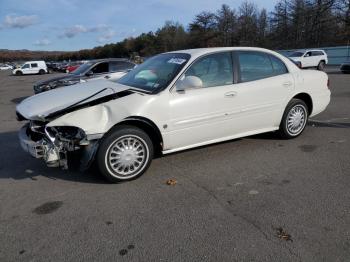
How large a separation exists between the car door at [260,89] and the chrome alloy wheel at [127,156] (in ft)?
5.22

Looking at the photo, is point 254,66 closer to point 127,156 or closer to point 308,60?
point 127,156

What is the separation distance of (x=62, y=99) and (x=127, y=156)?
1.19 m

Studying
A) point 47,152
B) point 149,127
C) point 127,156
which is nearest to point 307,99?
point 149,127

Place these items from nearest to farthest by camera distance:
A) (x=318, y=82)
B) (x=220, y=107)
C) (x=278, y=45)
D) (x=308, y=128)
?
1. (x=220, y=107)
2. (x=318, y=82)
3. (x=308, y=128)
4. (x=278, y=45)

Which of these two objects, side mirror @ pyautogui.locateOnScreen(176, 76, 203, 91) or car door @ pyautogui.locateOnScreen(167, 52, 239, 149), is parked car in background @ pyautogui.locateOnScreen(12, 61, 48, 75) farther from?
side mirror @ pyautogui.locateOnScreen(176, 76, 203, 91)

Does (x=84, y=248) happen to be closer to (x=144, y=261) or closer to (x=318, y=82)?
(x=144, y=261)

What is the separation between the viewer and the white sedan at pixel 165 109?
4172mm

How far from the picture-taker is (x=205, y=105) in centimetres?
480

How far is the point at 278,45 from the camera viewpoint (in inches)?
2486

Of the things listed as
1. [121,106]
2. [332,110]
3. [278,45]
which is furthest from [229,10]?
[121,106]

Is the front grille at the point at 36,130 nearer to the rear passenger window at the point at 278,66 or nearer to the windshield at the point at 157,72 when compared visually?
the windshield at the point at 157,72

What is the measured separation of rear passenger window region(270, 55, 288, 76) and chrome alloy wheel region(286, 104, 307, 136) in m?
0.65

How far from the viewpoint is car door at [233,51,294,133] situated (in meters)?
5.21

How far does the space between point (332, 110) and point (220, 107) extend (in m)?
5.08
